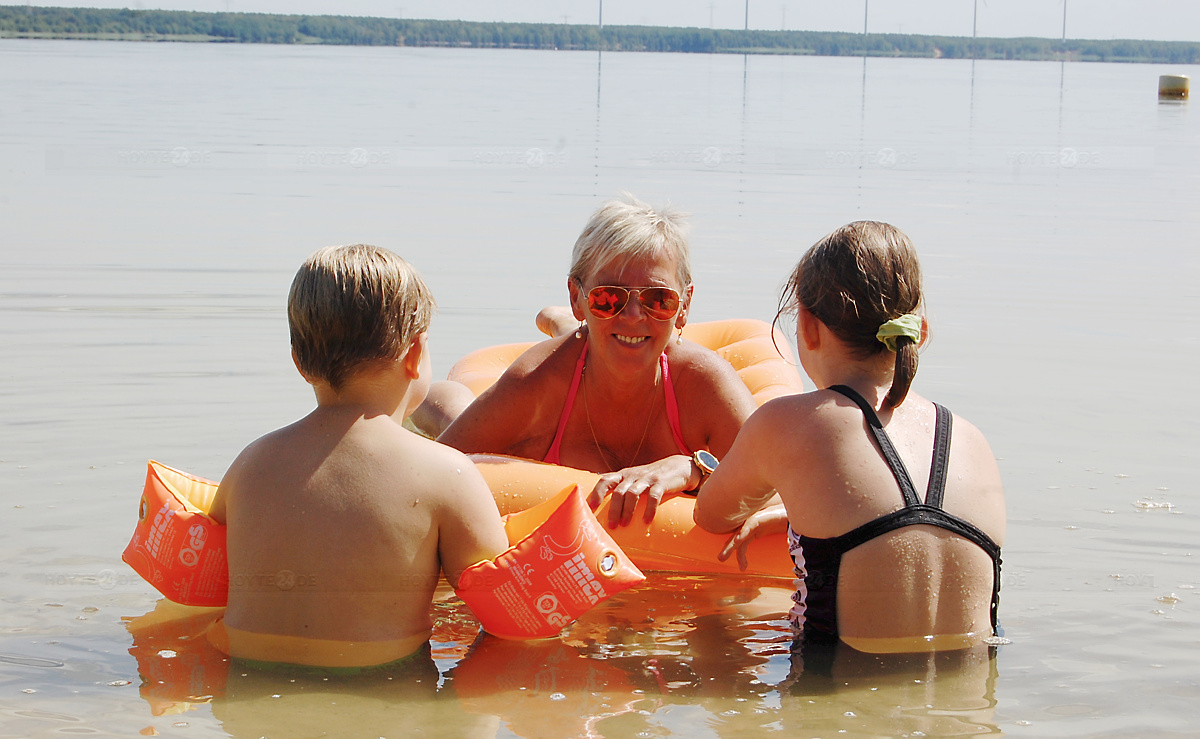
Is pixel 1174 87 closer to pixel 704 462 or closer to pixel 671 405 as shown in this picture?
pixel 671 405

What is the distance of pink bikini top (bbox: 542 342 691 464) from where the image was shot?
405cm

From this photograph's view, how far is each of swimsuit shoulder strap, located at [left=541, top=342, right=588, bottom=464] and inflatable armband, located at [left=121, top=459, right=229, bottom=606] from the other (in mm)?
1364

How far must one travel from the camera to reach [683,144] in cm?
2053

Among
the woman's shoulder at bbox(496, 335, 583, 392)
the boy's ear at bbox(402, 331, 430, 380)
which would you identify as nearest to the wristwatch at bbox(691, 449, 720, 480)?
the woman's shoulder at bbox(496, 335, 583, 392)

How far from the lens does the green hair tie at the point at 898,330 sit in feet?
8.98

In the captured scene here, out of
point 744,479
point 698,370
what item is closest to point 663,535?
point 744,479

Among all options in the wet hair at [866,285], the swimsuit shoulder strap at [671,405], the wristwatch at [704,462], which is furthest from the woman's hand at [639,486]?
the wet hair at [866,285]

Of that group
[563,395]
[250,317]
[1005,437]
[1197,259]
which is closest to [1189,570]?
[1005,437]

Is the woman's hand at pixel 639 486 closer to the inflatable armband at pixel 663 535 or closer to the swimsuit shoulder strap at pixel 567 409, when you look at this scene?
the inflatable armband at pixel 663 535

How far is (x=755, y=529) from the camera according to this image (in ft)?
11.4

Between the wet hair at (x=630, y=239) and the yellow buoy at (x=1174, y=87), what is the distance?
40661 mm

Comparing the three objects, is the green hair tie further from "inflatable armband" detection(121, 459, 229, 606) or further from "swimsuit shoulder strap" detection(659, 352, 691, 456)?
"inflatable armband" detection(121, 459, 229, 606)

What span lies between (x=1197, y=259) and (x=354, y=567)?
32.8ft

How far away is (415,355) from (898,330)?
1133mm
